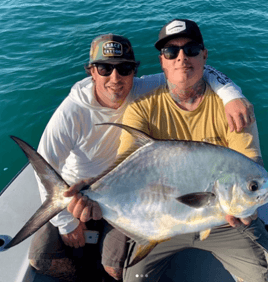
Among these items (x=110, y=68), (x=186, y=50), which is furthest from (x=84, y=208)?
(x=186, y=50)

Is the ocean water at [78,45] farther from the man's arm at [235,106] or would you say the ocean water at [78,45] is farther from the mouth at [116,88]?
the mouth at [116,88]

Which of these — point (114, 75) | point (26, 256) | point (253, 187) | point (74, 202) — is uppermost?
point (114, 75)

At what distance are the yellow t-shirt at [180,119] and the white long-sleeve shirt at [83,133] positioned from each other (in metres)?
0.11

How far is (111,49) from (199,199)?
1323 mm

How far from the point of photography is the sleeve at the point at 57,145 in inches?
75.4

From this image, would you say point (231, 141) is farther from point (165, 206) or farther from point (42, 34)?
point (42, 34)

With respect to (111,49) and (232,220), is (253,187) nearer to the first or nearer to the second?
(232,220)

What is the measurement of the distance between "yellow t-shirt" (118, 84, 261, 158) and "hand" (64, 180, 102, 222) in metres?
0.52

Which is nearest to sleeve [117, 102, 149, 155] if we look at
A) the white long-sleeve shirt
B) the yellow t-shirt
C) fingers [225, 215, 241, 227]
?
the yellow t-shirt

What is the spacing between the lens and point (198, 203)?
138 centimetres

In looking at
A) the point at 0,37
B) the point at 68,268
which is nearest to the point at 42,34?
the point at 0,37

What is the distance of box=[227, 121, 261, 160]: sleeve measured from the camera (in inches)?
66.5

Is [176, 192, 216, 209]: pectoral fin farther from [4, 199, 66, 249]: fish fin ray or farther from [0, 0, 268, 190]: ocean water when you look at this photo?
[0, 0, 268, 190]: ocean water

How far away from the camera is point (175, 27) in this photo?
1864mm
